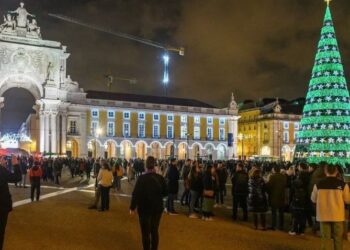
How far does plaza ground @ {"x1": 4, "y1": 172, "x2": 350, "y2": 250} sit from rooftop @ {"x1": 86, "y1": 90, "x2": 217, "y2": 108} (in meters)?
67.5

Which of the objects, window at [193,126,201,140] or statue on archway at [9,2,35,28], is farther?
window at [193,126,201,140]

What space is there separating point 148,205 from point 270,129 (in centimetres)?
8815

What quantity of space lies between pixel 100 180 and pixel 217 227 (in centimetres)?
481

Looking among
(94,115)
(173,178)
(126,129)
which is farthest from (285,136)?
(173,178)

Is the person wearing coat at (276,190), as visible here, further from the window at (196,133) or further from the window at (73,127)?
the window at (196,133)

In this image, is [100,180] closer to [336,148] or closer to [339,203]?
[339,203]

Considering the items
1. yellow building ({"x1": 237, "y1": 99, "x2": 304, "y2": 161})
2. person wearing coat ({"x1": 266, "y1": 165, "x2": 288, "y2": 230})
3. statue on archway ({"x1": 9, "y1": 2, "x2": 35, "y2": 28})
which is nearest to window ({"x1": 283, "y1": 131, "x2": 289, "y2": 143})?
yellow building ({"x1": 237, "y1": 99, "x2": 304, "y2": 161})

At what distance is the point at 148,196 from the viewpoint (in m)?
8.59

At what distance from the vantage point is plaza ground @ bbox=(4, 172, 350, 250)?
1024cm

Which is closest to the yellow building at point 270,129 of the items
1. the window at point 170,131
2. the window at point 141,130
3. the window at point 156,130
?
the window at point 170,131

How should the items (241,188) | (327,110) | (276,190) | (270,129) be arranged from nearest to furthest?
1. (276,190)
2. (241,188)
3. (327,110)
4. (270,129)

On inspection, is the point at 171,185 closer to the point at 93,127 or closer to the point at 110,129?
the point at 93,127

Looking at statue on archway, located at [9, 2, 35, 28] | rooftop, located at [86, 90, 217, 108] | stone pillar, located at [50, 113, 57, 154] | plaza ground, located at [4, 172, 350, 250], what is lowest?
plaza ground, located at [4, 172, 350, 250]

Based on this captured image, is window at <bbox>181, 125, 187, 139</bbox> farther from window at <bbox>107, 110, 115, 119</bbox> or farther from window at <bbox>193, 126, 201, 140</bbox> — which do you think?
window at <bbox>107, 110, 115, 119</bbox>
